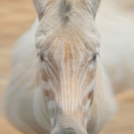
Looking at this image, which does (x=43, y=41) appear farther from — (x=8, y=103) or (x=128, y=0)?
(x=128, y=0)

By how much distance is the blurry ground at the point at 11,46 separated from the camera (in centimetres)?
376

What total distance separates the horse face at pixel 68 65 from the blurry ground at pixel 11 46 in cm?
163

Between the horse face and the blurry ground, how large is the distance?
5.34 ft

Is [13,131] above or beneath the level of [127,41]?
beneath

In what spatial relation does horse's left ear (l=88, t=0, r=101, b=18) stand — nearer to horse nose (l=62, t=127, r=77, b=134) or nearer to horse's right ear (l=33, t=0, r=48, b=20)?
horse's right ear (l=33, t=0, r=48, b=20)

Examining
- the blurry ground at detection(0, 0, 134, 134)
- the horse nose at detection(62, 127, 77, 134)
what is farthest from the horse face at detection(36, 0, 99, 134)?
the blurry ground at detection(0, 0, 134, 134)

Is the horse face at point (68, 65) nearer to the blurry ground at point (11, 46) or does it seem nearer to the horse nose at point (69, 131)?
the horse nose at point (69, 131)

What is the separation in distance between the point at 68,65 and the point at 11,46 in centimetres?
324

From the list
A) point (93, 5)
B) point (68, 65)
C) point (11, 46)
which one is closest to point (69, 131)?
point (68, 65)

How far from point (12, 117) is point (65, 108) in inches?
40.4

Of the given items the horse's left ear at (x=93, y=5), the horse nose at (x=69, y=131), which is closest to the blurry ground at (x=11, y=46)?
the horse's left ear at (x=93, y=5)

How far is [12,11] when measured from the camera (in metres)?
5.95

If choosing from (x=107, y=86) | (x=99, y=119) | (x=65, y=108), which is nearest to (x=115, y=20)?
(x=107, y=86)

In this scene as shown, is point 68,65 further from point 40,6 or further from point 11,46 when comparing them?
point 11,46
